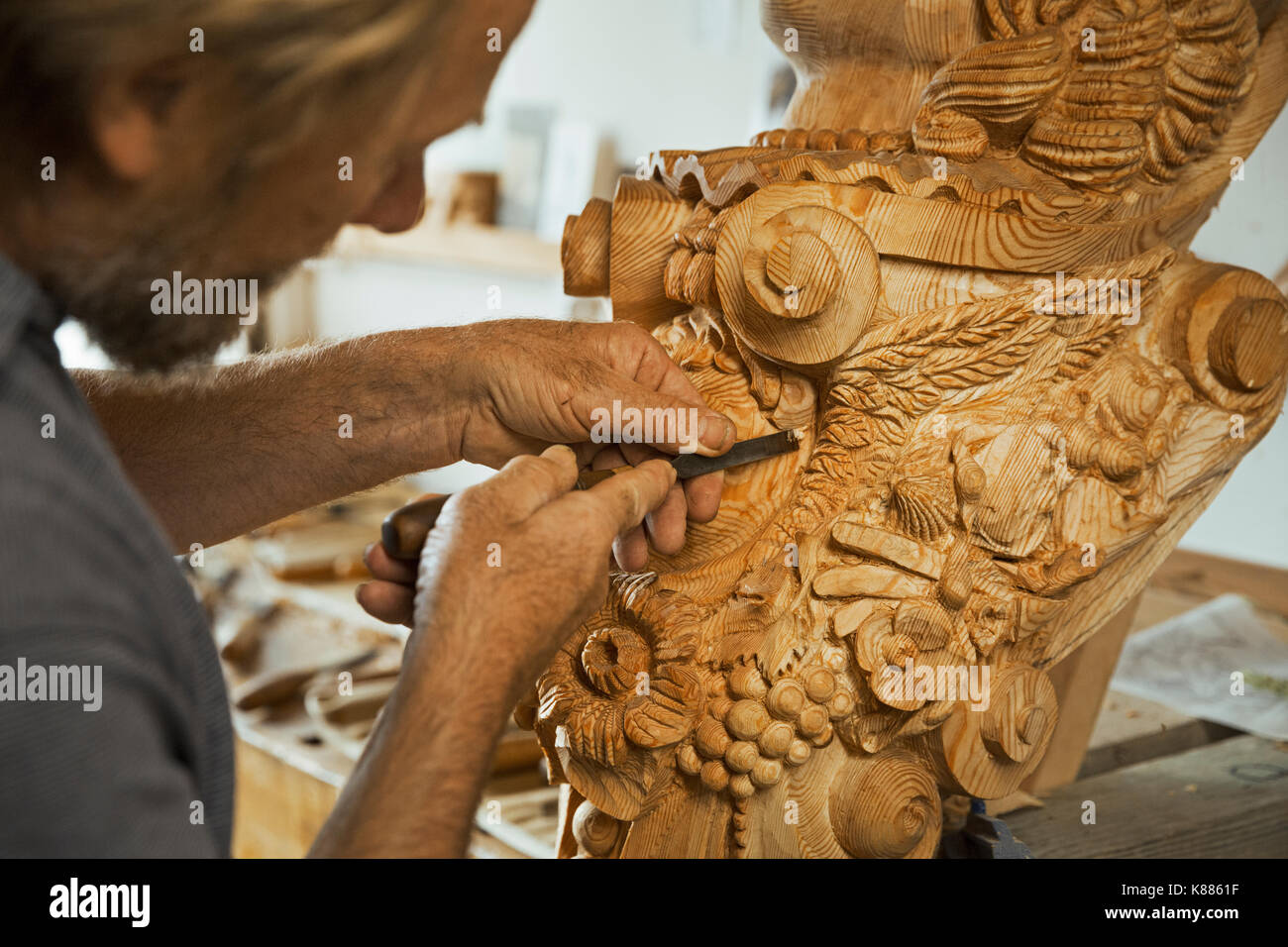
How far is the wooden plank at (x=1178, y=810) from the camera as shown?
61.4 inches

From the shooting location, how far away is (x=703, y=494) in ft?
4.18

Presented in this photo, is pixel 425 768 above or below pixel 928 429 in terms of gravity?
below

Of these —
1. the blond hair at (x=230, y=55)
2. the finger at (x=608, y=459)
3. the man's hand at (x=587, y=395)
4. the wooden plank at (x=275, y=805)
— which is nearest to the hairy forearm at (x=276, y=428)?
the man's hand at (x=587, y=395)

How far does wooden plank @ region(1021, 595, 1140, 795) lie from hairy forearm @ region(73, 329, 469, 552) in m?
0.93

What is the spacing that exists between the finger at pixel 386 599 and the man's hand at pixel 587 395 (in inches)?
10.0

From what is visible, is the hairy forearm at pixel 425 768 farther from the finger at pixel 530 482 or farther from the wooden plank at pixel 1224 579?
the wooden plank at pixel 1224 579

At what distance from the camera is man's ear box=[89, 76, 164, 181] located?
A: 30.6 inches

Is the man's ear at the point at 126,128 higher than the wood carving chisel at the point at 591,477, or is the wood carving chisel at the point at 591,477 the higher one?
the man's ear at the point at 126,128

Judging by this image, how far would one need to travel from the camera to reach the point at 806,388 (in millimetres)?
1317

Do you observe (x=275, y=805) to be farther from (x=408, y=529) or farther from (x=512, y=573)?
(x=512, y=573)

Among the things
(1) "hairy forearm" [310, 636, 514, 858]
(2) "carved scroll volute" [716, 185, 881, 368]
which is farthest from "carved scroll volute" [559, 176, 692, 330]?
(1) "hairy forearm" [310, 636, 514, 858]

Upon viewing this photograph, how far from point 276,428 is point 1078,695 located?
46.2 inches

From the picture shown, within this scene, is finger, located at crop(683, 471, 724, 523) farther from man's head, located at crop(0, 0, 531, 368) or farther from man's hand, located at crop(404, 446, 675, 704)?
man's head, located at crop(0, 0, 531, 368)

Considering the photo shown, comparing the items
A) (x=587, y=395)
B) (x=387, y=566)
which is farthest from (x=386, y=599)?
(x=587, y=395)
